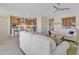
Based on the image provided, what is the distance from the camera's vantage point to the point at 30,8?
2623 mm

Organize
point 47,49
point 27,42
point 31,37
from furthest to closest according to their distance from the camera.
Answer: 1. point 27,42
2. point 31,37
3. point 47,49

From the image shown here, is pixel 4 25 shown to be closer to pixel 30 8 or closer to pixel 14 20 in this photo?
pixel 14 20

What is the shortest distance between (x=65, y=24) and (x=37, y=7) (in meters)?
0.77

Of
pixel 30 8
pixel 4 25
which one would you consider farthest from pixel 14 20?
pixel 30 8

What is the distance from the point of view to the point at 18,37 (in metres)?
2.79

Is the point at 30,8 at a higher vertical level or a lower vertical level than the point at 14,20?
higher

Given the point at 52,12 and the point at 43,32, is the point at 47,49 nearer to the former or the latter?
the point at 43,32

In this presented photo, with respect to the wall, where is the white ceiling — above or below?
above

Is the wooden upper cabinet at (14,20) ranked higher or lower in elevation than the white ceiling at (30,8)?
lower

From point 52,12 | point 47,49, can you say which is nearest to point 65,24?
point 52,12

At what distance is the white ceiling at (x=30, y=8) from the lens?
256cm

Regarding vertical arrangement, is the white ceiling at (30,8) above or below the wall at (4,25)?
above

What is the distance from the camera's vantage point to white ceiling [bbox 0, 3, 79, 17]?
2559mm

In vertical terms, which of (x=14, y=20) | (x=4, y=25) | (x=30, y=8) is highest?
(x=30, y=8)
